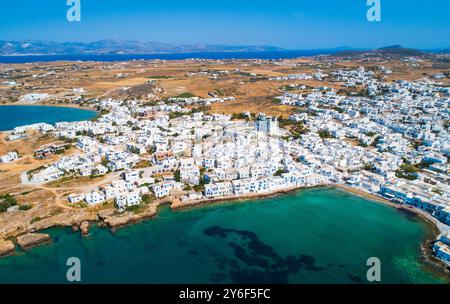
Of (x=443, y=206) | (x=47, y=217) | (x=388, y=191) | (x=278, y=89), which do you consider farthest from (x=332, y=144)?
(x=278, y=89)

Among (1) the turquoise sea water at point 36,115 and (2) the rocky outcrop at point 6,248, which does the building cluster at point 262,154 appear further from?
(1) the turquoise sea water at point 36,115

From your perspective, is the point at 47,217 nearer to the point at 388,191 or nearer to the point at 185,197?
the point at 185,197

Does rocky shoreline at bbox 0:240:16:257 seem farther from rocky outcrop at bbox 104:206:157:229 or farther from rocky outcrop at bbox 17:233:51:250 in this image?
rocky outcrop at bbox 104:206:157:229

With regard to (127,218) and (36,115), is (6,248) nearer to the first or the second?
(127,218)
